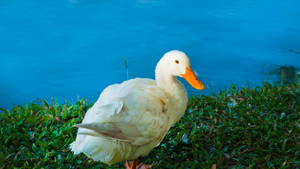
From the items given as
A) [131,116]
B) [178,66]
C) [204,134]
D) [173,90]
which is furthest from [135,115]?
[204,134]

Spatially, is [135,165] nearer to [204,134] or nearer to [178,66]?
[204,134]

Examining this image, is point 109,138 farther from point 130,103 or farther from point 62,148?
point 62,148

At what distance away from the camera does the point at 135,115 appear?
9.24 ft

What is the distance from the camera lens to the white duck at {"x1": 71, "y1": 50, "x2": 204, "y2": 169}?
274 centimetres

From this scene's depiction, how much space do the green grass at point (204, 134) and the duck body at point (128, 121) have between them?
A: 1.68ft

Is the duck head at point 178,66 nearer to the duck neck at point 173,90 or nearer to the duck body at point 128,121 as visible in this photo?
the duck neck at point 173,90

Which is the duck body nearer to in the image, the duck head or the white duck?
the white duck

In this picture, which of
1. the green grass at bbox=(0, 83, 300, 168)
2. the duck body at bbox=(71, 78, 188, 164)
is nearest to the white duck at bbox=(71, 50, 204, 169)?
the duck body at bbox=(71, 78, 188, 164)

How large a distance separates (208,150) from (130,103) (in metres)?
1.14

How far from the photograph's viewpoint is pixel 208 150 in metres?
3.48

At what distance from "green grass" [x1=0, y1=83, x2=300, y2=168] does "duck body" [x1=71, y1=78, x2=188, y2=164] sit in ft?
1.68

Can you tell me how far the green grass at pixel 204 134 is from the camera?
329 cm

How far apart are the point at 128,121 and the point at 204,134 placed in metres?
1.23

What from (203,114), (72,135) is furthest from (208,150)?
(72,135)
